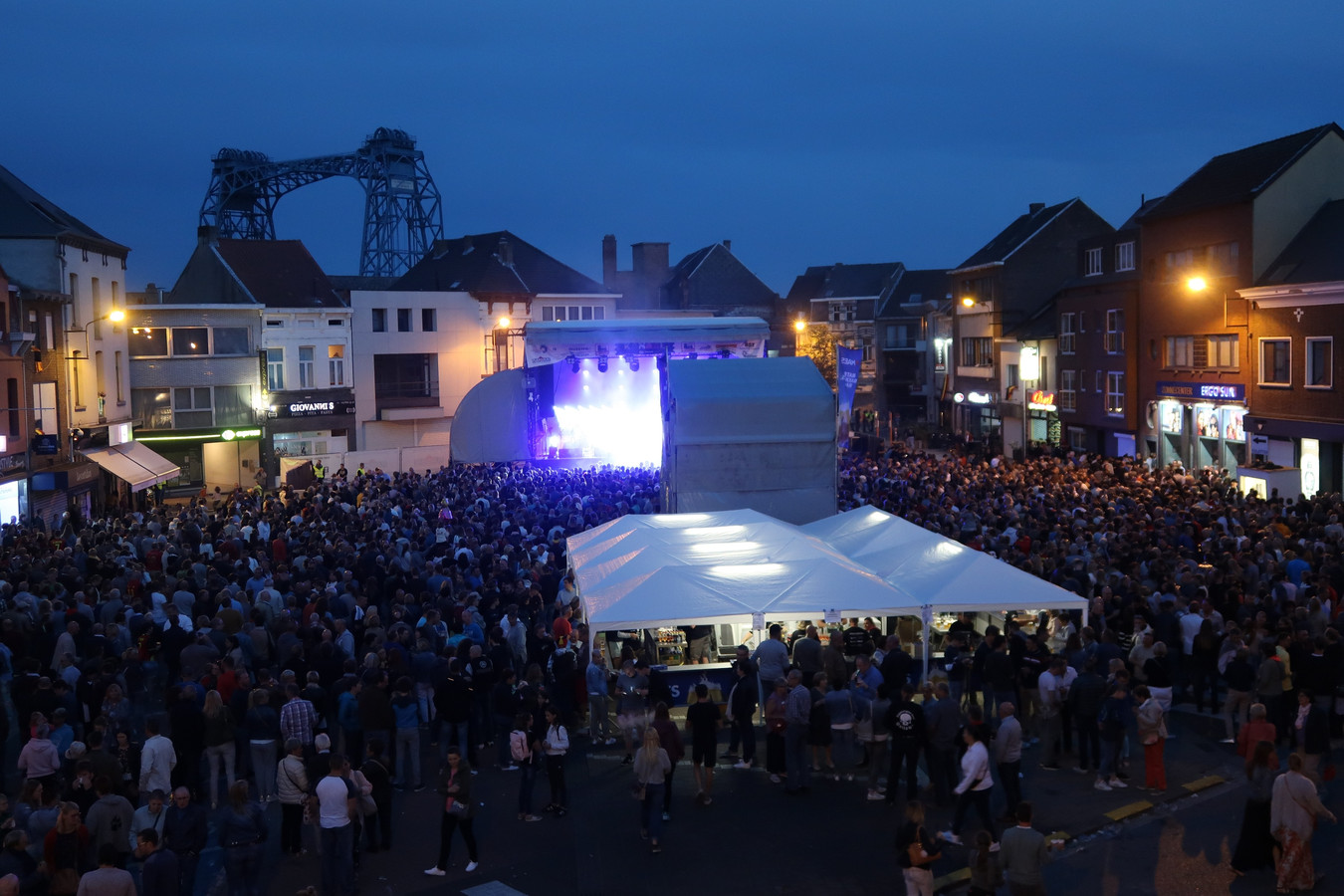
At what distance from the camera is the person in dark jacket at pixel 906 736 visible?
35.5ft

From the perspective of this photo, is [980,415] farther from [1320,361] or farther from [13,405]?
[13,405]

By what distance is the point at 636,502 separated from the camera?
977 inches

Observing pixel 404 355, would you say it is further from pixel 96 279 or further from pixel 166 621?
pixel 166 621

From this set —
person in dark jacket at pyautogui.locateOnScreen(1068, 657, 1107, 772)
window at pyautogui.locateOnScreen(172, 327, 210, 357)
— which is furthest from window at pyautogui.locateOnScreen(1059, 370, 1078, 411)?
person in dark jacket at pyautogui.locateOnScreen(1068, 657, 1107, 772)

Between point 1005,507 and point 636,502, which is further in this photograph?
point 636,502

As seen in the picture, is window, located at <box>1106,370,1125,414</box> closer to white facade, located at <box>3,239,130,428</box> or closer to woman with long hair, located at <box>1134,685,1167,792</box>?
woman with long hair, located at <box>1134,685,1167,792</box>

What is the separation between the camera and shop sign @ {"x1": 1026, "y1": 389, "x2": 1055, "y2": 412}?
1708 inches

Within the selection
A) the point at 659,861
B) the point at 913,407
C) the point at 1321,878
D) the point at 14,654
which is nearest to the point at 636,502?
the point at 14,654

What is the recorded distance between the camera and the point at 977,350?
51594 millimetres

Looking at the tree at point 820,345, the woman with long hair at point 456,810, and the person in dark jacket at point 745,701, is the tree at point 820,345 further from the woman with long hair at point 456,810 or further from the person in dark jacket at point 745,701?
the woman with long hair at point 456,810

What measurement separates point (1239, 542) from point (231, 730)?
14644 millimetres

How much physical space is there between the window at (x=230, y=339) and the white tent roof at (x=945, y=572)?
31.2 m

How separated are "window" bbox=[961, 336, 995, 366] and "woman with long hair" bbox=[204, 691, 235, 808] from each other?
4261cm

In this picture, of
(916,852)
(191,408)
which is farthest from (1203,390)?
(191,408)
